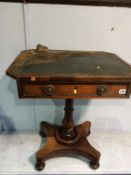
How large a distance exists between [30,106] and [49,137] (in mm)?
299

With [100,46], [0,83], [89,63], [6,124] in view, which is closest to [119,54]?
[100,46]

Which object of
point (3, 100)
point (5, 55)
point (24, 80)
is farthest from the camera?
point (3, 100)

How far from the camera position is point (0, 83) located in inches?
53.6

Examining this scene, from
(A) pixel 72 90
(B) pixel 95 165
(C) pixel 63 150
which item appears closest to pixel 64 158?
(C) pixel 63 150

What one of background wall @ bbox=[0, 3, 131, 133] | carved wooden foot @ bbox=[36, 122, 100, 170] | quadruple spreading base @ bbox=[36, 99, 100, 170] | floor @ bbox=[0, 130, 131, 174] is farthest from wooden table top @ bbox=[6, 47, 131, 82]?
floor @ bbox=[0, 130, 131, 174]

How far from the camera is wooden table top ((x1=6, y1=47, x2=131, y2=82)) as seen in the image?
0.84 m

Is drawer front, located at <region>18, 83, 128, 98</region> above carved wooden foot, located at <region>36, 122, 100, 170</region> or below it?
above

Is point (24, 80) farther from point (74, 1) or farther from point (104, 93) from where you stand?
point (74, 1)

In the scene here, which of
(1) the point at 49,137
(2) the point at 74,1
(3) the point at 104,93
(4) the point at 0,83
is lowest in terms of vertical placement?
(1) the point at 49,137

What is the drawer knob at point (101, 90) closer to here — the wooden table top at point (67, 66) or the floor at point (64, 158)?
A: the wooden table top at point (67, 66)

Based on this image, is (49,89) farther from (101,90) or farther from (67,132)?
(67,132)

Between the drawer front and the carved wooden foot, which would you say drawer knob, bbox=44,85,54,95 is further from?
the carved wooden foot

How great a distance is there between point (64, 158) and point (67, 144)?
0.12 meters

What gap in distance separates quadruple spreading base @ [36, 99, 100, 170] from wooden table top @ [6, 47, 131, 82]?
287mm
